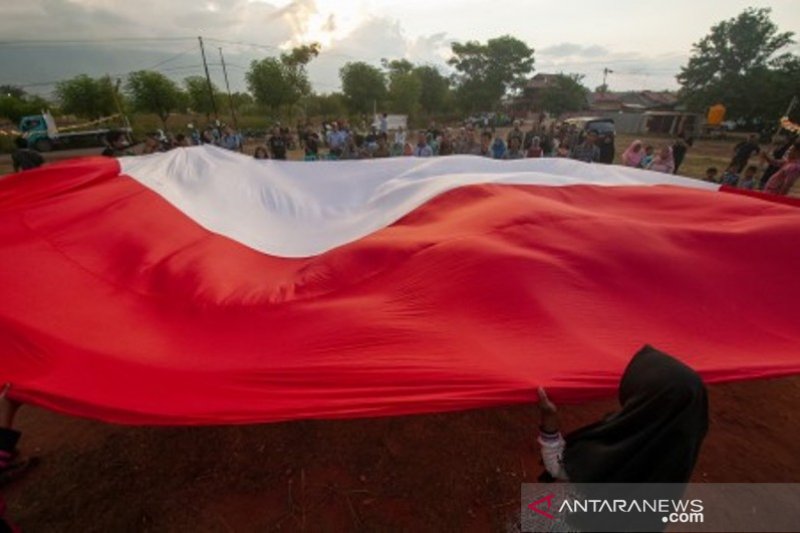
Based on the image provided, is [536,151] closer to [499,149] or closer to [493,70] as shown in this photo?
[499,149]

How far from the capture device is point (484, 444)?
10.6 feet

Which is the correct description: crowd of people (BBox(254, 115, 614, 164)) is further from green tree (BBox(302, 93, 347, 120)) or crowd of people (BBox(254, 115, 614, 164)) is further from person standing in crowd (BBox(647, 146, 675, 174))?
green tree (BBox(302, 93, 347, 120))

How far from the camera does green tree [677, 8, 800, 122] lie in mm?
28781

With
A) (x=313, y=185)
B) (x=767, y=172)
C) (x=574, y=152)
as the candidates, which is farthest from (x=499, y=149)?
(x=313, y=185)

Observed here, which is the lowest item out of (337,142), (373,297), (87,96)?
(337,142)

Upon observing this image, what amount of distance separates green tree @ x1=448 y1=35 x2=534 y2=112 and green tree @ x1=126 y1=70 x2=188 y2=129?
A: 33.8m

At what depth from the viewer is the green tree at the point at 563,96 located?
49500 millimetres

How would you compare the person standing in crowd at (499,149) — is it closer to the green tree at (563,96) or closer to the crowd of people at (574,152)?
the crowd of people at (574,152)

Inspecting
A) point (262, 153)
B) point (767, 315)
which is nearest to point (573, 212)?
point (767, 315)

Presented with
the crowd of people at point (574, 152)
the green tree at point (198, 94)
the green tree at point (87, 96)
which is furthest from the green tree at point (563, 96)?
the green tree at point (87, 96)

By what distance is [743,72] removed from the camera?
32.8m

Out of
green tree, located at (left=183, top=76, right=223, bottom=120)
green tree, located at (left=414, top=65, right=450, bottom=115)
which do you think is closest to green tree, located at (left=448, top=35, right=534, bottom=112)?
green tree, located at (left=414, top=65, right=450, bottom=115)

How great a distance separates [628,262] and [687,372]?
1277mm

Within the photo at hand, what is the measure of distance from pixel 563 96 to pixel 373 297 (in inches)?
2173
